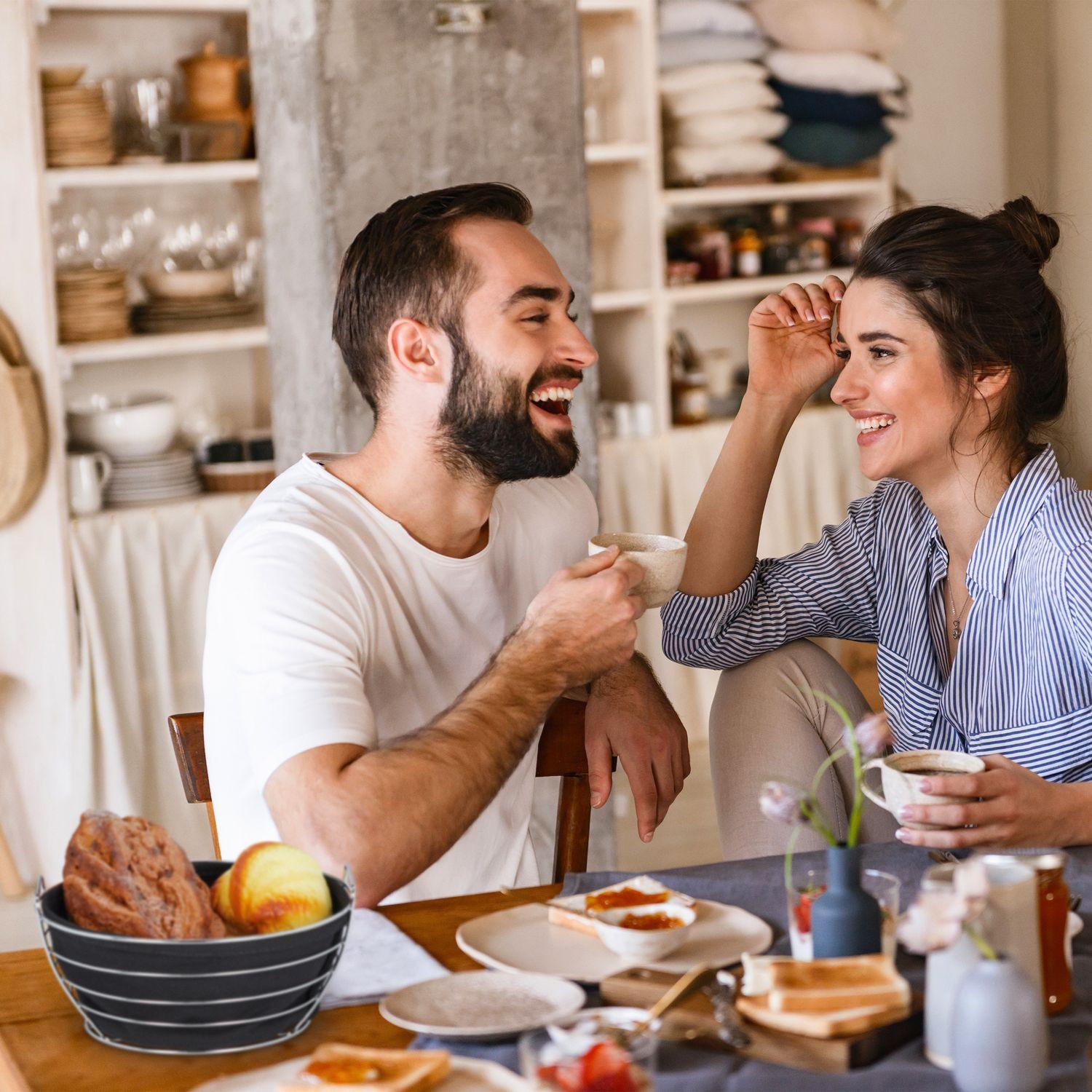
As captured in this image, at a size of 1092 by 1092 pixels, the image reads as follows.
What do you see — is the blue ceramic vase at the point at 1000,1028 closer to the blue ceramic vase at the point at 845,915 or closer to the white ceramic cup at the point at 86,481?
the blue ceramic vase at the point at 845,915

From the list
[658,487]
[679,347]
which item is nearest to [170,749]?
[658,487]

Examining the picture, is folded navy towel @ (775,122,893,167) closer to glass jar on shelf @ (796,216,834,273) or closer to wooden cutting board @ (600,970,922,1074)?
glass jar on shelf @ (796,216,834,273)

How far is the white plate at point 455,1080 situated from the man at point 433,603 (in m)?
0.35

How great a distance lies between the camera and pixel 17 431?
3617mm

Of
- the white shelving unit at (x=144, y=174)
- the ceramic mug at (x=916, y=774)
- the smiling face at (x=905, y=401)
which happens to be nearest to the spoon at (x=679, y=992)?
the ceramic mug at (x=916, y=774)

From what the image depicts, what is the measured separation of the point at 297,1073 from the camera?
1043mm

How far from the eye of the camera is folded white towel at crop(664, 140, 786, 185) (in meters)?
4.57

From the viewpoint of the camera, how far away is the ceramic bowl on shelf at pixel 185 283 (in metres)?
3.88

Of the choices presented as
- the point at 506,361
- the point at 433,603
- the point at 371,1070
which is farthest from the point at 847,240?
the point at 371,1070

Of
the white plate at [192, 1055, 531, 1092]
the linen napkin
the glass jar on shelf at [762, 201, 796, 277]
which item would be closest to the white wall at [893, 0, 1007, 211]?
the glass jar on shelf at [762, 201, 796, 277]

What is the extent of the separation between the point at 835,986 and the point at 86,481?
3.02 meters

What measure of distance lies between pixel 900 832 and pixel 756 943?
246mm

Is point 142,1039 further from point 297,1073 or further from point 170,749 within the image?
point 170,749

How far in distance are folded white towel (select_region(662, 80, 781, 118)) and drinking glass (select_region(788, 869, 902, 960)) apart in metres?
3.65
